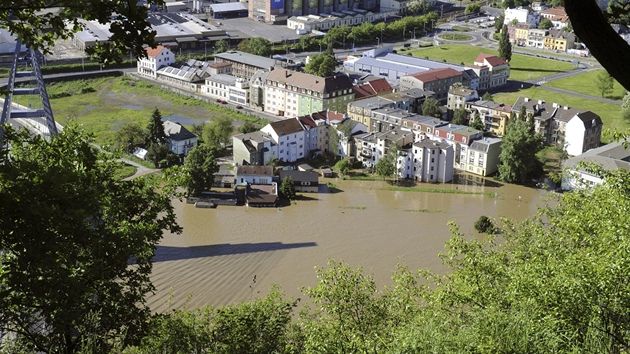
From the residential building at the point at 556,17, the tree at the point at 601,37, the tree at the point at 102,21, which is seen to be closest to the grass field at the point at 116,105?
the tree at the point at 102,21

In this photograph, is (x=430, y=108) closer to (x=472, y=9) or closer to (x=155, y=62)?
(x=155, y=62)

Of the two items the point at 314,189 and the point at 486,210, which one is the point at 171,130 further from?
the point at 486,210

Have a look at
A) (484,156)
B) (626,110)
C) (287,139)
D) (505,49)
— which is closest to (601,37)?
(484,156)

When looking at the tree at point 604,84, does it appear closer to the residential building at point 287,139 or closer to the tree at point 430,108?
the tree at point 430,108

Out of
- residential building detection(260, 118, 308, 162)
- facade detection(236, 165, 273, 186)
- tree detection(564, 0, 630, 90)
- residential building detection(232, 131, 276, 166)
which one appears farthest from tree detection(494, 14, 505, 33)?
tree detection(564, 0, 630, 90)

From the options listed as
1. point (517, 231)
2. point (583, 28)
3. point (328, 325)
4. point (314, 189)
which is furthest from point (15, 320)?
point (314, 189)

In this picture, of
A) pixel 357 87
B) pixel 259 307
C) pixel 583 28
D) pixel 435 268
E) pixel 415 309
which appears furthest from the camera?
pixel 357 87

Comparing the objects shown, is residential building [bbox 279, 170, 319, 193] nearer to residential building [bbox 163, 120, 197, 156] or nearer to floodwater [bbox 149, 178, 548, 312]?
floodwater [bbox 149, 178, 548, 312]
